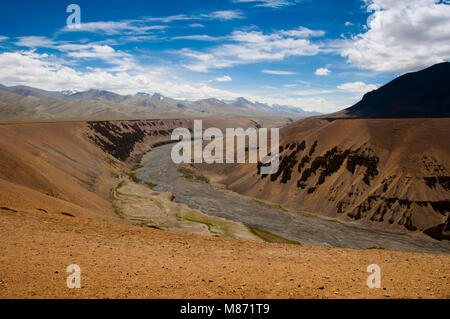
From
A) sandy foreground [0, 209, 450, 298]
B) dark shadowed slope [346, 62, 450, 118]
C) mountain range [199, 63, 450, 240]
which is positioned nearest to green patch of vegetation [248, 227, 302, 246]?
mountain range [199, 63, 450, 240]

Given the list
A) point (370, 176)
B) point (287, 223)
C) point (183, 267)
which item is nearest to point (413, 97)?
point (370, 176)

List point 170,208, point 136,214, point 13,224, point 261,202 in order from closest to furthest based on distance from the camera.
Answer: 1. point 13,224
2. point 136,214
3. point 170,208
4. point 261,202

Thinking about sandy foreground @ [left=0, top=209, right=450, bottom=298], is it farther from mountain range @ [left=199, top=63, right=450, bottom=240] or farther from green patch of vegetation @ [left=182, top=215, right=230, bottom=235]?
mountain range @ [left=199, top=63, right=450, bottom=240]

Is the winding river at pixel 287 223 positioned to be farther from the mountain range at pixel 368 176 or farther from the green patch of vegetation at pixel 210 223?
the green patch of vegetation at pixel 210 223

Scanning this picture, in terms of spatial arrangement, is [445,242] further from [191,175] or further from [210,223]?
[191,175]
